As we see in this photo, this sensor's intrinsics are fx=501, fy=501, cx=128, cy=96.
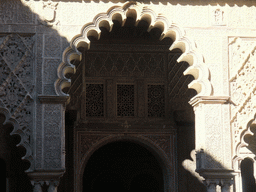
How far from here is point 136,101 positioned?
8.59m

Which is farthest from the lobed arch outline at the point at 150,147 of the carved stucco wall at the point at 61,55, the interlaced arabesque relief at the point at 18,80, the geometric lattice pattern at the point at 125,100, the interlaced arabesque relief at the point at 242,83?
the interlaced arabesque relief at the point at 18,80

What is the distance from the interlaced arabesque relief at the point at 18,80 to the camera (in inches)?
247

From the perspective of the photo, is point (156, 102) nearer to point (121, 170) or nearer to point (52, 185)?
point (121, 170)

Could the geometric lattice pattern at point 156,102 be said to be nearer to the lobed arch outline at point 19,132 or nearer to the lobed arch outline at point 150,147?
the lobed arch outline at point 150,147

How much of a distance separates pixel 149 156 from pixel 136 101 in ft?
3.87

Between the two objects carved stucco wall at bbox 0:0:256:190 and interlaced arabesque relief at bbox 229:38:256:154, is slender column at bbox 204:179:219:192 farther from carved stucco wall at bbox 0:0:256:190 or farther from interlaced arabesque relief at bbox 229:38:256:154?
interlaced arabesque relief at bbox 229:38:256:154

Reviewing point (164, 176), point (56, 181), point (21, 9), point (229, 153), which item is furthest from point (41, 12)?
point (164, 176)

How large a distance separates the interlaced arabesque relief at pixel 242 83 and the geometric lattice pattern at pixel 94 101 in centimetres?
264

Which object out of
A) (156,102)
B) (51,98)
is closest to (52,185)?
(51,98)

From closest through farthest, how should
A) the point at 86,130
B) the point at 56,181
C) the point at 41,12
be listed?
the point at 56,181 < the point at 41,12 < the point at 86,130

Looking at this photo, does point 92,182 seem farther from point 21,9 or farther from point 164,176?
point 21,9

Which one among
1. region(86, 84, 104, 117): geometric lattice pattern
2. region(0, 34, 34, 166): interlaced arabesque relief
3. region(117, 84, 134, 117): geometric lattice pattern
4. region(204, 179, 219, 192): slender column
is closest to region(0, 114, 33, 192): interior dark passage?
region(86, 84, 104, 117): geometric lattice pattern

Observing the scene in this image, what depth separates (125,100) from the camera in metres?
8.59

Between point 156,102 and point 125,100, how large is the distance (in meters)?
0.54
